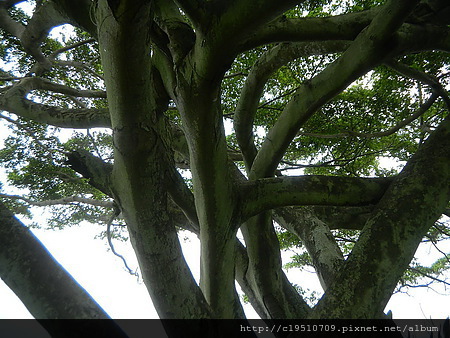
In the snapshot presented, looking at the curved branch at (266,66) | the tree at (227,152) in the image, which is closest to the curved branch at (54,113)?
the tree at (227,152)

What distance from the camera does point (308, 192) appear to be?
2.58 metres

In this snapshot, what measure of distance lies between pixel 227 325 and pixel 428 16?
3009 millimetres

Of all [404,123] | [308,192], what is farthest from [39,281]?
[404,123]

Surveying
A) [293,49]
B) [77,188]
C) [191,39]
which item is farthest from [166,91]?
[77,188]

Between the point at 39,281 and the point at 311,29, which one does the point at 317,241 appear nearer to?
the point at 311,29

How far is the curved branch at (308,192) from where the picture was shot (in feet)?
8.18

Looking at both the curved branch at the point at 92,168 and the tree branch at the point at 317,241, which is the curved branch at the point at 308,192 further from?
the curved branch at the point at 92,168

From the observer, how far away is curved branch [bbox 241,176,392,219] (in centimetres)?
249

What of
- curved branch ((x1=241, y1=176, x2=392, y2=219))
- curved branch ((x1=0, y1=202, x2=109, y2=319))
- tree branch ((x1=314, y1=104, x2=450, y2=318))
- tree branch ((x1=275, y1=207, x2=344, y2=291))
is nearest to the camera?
curved branch ((x1=0, y1=202, x2=109, y2=319))

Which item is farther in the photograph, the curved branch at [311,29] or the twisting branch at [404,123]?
the twisting branch at [404,123]

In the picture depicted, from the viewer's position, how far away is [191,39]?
1.98 m

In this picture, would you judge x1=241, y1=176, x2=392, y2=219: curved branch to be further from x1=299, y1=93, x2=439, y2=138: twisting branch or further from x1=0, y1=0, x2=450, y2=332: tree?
x1=299, y1=93, x2=439, y2=138: twisting branch

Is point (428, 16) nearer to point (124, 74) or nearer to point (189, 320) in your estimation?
point (124, 74)

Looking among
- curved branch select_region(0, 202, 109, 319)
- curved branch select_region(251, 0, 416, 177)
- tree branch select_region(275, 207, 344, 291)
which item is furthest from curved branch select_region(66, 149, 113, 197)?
tree branch select_region(275, 207, 344, 291)
